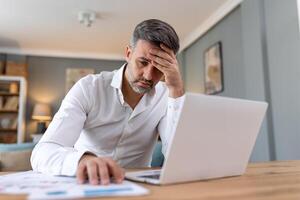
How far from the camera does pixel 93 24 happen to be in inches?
153

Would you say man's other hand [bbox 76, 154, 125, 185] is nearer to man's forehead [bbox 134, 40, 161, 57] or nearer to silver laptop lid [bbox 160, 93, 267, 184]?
silver laptop lid [bbox 160, 93, 267, 184]

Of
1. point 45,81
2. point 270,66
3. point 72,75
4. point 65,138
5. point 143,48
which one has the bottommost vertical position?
point 65,138

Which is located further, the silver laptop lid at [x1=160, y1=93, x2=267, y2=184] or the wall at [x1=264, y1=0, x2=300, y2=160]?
the wall at [x1=264, y1=0, x2=300, y2=160]

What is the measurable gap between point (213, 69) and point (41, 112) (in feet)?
9.88

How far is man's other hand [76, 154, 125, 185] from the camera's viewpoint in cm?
57

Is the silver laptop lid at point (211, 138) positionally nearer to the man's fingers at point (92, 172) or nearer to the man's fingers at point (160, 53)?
the man's fingers at point (92, 172)

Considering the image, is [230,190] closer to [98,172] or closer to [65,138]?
[98,172]

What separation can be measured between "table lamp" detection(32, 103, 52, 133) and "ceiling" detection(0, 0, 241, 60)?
1.05 m

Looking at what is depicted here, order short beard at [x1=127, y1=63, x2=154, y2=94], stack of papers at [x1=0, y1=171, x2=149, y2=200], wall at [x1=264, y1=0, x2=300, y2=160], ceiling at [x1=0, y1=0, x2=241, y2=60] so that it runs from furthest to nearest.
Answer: ceiling at [x1=0, y1=0, x2=241, y2=60] < wall at [x1=264, y1=0, x2=300, y2=160] < short beard at [x1=127, y1=63, x2=154, y2=94] < stack of papers at [x1=0, y1=171, x2=149, y2=200]

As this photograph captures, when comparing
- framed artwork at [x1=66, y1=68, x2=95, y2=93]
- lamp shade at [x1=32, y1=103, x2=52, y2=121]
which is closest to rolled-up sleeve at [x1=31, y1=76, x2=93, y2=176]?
lamp shade at [x1=32, y1=103, x2=52, y2=121]

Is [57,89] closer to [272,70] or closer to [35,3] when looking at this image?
[35,3]

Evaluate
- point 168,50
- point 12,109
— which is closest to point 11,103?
point 12,109

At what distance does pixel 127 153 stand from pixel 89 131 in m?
0.20

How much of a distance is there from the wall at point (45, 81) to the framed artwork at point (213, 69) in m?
2.65
